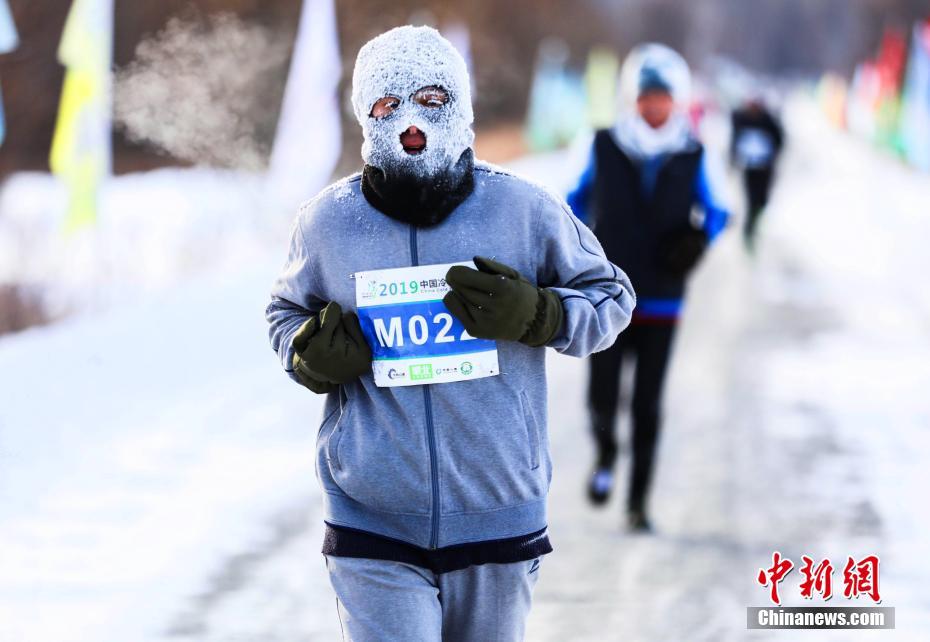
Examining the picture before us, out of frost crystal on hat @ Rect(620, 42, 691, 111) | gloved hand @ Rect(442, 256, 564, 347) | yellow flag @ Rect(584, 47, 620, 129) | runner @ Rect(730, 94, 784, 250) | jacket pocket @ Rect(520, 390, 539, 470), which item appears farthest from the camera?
yellow flag @ Rect(584, 47, 620, 129)

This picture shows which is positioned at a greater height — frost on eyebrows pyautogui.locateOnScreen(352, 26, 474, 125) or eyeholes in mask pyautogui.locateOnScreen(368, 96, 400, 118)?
frost on eyebrows pyautogui.locateOnScreen(352, 26, 474, 125)

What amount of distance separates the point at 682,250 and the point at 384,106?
8.48ft

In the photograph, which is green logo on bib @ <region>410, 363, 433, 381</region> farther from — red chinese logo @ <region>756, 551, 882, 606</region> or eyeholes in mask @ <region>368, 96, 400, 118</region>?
red chinese logo @ <region>756, 551, 882, 606</region>

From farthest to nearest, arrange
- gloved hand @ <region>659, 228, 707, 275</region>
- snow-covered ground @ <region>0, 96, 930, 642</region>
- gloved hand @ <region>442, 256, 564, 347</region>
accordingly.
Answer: gloved hand @ <region>659, 228, 707, 275</region> < snow-covered ground @ <region>0, 96, 930, 642</region> < gloved hand @ <region>442, 256, 564, 347</region>

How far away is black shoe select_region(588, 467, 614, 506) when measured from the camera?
5.33m

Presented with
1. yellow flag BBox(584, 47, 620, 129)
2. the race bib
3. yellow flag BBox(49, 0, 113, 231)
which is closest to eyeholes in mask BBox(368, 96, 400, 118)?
the race bib

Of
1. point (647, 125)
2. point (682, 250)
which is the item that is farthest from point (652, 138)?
point (682, 250)

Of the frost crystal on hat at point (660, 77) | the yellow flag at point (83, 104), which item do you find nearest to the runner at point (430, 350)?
the frost crystal on hat at point (660, 77)

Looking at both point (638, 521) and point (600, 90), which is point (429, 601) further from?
point (600, 90)

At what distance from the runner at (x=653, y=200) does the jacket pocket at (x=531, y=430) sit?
8.14 feet

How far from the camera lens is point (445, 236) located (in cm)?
240

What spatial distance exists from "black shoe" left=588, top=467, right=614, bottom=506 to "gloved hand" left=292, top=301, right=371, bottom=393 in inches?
120

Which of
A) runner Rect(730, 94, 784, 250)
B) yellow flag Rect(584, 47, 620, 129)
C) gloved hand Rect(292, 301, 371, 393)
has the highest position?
yellow flag Rect(584, 47, 620, 129)

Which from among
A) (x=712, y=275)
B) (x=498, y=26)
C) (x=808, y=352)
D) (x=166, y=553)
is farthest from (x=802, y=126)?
(x=166, y=553)
